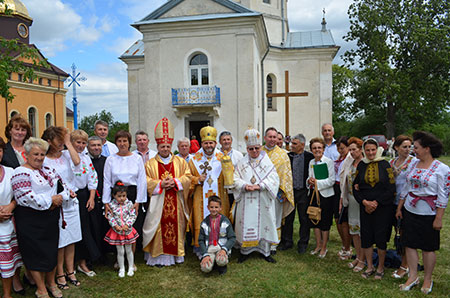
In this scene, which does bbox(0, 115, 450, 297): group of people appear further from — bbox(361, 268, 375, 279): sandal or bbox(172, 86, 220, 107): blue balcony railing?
bbox(172, 86, 220, 107): blue balcony railing

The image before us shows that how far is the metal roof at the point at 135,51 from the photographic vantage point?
22391mm

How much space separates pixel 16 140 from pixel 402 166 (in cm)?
502

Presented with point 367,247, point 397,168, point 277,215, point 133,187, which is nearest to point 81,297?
point 133,187

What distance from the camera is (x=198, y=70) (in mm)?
18219

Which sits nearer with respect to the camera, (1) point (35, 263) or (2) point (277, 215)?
(1) point (35, 263)

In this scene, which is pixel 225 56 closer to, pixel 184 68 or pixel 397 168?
Result: pixel 184 68

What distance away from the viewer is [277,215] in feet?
18.9

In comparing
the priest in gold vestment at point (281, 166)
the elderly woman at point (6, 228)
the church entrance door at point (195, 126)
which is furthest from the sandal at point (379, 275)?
the church entrance door at point (195, 126)

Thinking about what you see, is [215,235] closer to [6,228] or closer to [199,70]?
[6,228]

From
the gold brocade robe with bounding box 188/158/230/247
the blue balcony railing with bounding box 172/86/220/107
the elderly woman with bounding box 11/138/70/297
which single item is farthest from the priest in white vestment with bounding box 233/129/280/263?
the blue balcony railing with bounding box 172/86/220/107

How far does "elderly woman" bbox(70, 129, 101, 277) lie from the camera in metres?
4.59

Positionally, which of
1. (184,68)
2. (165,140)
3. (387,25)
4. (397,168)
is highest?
(387,25)

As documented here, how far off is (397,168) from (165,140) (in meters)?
3.33

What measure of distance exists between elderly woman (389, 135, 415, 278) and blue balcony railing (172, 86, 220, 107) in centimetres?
1342
